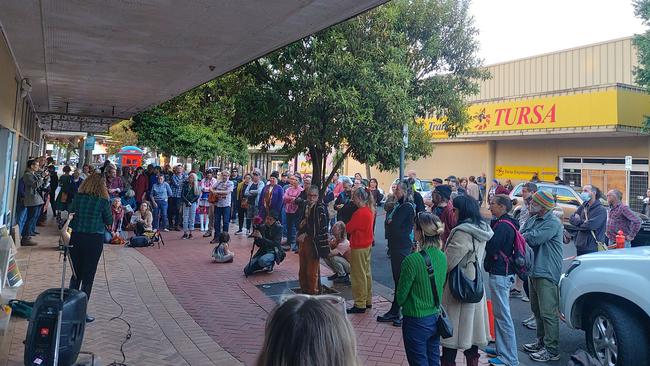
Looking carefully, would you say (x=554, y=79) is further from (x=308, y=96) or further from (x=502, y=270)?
(x=502, y=270)

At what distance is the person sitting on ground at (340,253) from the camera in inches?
303

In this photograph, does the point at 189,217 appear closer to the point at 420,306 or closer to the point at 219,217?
the point at 219,217

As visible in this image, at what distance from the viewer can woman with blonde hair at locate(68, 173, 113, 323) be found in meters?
5.39

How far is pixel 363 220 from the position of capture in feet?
20.3

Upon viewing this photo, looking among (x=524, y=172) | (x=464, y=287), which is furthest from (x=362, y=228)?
(x=524, y=172)

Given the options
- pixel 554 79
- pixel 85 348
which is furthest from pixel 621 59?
pixel 85 348

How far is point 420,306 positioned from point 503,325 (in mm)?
1537

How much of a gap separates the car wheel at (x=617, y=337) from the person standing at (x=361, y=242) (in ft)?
8.95

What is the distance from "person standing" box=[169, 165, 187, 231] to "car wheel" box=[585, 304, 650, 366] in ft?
35.3

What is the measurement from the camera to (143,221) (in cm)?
1128

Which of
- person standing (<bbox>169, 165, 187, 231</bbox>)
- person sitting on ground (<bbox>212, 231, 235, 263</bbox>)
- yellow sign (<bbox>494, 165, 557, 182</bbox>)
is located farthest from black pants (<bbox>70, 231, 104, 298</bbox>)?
yellow sign (<bbox>494, 165, 557, 182</bbox>)

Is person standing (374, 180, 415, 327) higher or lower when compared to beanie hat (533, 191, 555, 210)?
lower

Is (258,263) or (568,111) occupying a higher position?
(568,111)

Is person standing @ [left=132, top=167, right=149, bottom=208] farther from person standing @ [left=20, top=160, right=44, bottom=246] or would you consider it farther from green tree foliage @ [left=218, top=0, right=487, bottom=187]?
green tree foliage @ [left=218, top=0, right=487, bottom=187]
